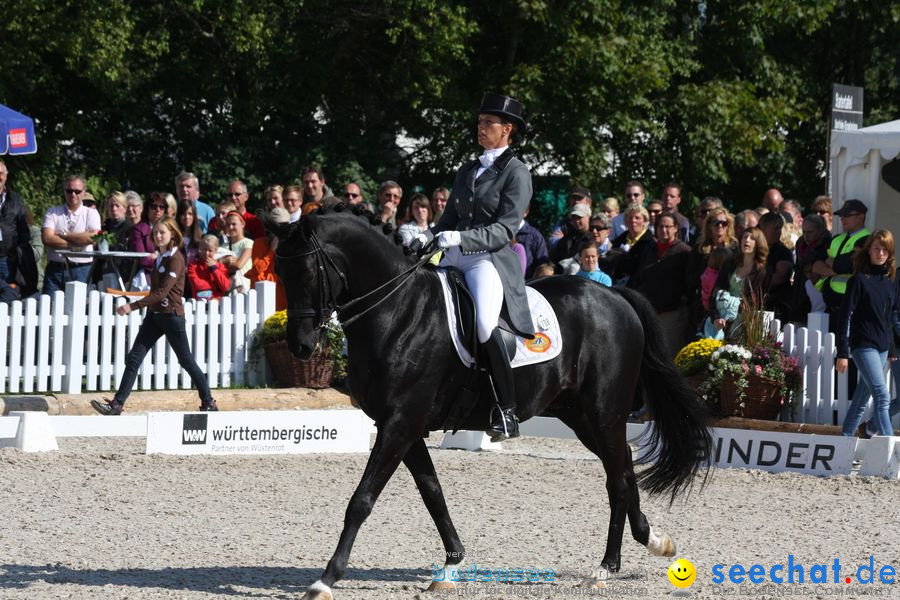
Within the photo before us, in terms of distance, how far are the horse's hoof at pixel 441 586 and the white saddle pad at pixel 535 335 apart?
1109mm

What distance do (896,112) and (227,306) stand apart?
1757cm

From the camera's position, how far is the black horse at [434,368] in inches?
258

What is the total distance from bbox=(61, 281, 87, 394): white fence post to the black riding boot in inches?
319

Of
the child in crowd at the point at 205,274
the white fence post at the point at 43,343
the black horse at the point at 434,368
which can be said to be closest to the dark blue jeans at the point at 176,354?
the white fence post at the point at 43,343

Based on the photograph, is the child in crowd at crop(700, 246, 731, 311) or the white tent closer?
the child in crowd at crop(700, 246, 731, 311)

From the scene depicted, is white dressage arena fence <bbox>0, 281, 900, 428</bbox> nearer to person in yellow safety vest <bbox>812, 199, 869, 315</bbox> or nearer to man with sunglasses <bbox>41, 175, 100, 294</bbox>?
man with sunglasses <bbox>41, 175, 100, 294</bbox>

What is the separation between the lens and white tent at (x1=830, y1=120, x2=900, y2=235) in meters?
13.7

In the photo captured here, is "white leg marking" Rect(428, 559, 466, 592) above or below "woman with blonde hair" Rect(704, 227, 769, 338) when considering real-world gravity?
below

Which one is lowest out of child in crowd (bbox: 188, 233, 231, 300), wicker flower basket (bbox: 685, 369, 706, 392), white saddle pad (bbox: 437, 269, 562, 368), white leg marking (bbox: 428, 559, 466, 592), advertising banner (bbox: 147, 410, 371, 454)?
advertising banner (bbox: 147, 410, 371, 454)

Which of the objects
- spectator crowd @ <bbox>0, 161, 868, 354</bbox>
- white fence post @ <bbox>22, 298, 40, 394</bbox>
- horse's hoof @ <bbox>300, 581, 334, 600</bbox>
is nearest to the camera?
horse's hoof @ <bbox>300, 581, 334, 600</bbox>

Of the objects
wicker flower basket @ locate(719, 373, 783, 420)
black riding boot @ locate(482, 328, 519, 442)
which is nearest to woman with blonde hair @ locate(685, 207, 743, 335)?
wicker flower basket @ locate(719, 373, 783, 420)

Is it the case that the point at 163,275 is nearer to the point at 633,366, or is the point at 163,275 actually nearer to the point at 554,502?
the point at 554,502

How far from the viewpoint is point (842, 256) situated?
1249 centimetres

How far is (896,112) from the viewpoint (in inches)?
1086
